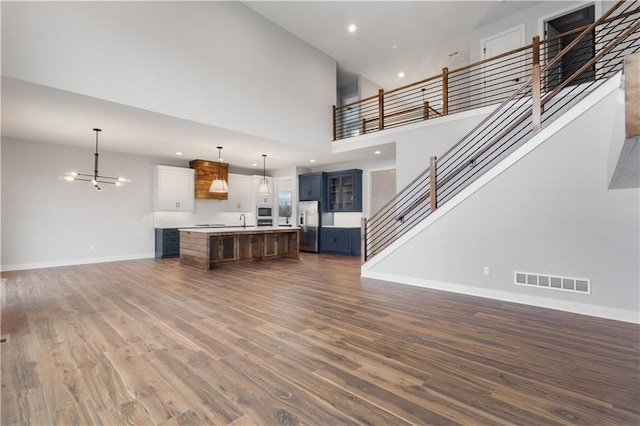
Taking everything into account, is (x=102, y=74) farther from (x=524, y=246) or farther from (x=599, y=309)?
(x=599, y=309)

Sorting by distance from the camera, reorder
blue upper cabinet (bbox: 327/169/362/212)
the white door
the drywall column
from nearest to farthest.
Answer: the drywall column
the white door
blue upper cabinet (bbox: 327/169/362/212)

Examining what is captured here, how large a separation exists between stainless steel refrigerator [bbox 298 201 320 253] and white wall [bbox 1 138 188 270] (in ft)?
14.1

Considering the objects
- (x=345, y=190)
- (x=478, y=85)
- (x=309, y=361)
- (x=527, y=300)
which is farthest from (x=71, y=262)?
(x=478, y=85)

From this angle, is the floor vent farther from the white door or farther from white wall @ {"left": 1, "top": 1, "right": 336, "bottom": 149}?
white wall @ {"left": 1, "top": 1, "right": 336, "bottom": 149}

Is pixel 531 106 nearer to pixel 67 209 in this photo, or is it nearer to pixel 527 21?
pixel 527 21

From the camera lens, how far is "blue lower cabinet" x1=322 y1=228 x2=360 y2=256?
837 centimetres

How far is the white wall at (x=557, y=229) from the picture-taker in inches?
122

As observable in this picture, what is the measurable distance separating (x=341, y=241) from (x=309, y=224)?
4.31 feet

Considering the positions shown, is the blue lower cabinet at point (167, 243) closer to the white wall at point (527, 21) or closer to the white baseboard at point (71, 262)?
the white baseboard at point (71, 262)

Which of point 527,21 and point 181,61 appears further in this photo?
point 527,21

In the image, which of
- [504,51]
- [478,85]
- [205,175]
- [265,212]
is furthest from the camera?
[265,212]

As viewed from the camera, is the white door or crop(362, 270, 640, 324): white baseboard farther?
the white door

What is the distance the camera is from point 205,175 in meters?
8.77

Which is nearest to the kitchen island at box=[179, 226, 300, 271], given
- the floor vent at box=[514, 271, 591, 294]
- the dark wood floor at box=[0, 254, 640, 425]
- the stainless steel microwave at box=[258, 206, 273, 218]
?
the dark wood floor at box=[0, 254, 640, 425]
